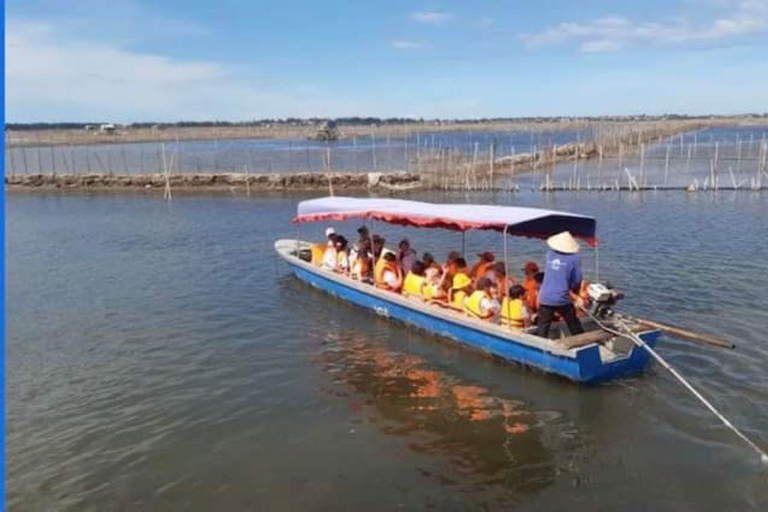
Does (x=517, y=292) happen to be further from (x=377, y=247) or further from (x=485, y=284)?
(x=377, y=247)

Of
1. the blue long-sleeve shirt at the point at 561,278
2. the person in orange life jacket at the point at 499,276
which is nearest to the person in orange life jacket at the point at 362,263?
the person in orange life jacket at the point at 499,276

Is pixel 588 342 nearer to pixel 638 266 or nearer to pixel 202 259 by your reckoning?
pixel 638 266

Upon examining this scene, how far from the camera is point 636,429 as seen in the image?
10836 millimetres

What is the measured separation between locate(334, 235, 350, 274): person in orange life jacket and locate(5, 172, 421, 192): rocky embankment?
884 inches

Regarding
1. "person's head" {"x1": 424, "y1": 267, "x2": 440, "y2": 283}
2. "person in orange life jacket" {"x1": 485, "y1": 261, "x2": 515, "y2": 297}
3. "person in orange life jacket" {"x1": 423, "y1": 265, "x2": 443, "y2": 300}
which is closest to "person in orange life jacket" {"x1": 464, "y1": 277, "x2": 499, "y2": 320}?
"person in orange life jacket" {"x1": 485, "y1": 261, "x2": 515, "y2": 297}

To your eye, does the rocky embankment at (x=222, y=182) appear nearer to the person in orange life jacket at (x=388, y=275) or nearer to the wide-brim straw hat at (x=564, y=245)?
the person in orange life jacket at (x=388, y=275)

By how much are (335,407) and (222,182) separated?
35183 mm

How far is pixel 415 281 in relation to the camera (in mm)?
16156

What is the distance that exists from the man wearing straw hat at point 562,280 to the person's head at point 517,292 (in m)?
0.80

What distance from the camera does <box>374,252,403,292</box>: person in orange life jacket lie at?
1669 centimetres

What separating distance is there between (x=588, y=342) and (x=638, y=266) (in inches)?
391

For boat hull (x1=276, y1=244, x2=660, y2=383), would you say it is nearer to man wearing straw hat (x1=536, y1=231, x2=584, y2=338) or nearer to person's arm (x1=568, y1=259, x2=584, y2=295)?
man wearing straw hat (x1=536, y1=231, x2=584, y2=338)

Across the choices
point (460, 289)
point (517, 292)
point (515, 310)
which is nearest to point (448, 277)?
point (460, 289)

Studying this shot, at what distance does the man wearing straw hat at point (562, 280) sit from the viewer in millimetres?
12328
